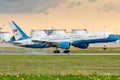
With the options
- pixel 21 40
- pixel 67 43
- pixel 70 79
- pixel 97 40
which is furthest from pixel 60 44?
pixel 70 79

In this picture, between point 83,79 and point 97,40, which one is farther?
point 97,40

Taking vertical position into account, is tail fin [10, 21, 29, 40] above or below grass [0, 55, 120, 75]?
above

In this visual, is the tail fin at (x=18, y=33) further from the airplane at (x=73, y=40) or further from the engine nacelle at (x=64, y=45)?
the engine nacelle at (x=64, y=45)

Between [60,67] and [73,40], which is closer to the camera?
[60,67]

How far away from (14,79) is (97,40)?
8125 cm

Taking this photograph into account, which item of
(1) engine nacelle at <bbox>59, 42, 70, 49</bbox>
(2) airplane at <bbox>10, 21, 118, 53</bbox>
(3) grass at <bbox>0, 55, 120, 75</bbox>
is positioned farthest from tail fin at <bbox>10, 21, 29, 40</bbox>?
(3) grass at <bbox>0, 55, 120, 75</bbox>

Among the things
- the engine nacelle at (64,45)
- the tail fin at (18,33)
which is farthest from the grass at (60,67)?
the tail fin at (18,33)

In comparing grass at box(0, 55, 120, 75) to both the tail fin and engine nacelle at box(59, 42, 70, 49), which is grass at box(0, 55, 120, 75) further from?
the tail fin

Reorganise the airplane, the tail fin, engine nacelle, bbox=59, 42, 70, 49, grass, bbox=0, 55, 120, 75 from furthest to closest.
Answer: the tail fin → the airplane → engine nacelle, bbox=59, 42, 70, 49 → grass, bbox=0, 55, 120, 75

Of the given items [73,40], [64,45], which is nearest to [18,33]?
[73,40]

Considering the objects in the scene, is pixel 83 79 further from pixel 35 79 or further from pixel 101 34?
pixel 101 34

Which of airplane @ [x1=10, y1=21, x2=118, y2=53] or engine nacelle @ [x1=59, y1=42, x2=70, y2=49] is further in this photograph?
airplane @ [x1=10, y1=21, x2=118, y2=53]

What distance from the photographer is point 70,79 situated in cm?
2933

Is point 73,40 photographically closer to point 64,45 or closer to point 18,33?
point 64,45
